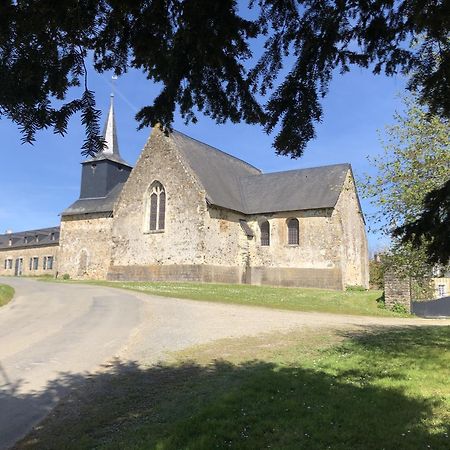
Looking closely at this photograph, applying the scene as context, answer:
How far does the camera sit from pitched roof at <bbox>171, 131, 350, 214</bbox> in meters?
31.6

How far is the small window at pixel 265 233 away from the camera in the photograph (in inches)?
1310

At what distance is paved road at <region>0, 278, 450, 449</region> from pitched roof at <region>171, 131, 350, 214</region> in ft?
45.8

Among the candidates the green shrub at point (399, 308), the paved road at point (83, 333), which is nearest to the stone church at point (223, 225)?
the green shrub at point (399, 308)

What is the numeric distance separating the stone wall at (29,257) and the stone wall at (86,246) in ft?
42.9

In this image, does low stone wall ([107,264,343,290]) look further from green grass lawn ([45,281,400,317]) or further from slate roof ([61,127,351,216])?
green grass lawn ([45,281,400,317])

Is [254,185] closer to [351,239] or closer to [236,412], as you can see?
[351,239]

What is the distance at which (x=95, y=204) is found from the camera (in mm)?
39688

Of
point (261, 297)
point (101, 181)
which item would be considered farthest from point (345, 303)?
point (101, 181)

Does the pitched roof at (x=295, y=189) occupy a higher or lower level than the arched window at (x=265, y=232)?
higher

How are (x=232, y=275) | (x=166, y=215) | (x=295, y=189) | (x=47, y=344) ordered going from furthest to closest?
(x=295, y=189), (x=232, y=275), (x=166, y=215), (x=47, y=344)

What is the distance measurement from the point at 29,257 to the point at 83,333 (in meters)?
50.6

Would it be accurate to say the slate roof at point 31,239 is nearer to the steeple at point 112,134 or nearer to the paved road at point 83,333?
the steeple at point 112,134

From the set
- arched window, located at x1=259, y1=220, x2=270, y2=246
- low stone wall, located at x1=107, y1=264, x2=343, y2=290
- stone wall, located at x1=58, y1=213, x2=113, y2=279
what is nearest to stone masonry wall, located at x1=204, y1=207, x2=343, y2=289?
low stone wall, located at x1=107, y1=264, x2=343, y2=290

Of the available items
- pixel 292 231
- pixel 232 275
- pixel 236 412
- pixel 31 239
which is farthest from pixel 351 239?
pixel 31 239
